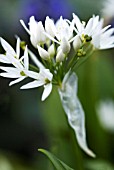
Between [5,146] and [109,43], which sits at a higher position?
[109,43]

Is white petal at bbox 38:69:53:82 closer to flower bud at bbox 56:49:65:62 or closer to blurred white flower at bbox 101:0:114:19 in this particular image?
flower bud at bbox 56:49:65:62

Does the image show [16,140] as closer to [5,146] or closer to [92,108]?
[5,146]

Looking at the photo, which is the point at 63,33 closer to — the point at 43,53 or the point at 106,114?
the point at 43,53

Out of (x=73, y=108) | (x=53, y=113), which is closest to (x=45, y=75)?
(x=73, y=108)

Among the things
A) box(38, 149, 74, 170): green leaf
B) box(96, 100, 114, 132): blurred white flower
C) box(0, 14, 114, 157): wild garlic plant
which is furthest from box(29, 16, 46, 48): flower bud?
box(96, 100, 114, 132): blurred white flower

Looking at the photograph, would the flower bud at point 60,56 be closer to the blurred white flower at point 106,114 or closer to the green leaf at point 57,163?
the green leaf at point 57,163

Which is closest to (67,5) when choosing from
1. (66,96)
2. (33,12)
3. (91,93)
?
(33,12)

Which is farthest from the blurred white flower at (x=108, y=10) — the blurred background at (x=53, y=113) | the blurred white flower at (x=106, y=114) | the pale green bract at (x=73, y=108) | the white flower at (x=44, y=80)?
the white flower at (x=44, y=80)
